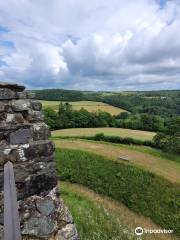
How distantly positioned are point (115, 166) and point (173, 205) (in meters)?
8.64

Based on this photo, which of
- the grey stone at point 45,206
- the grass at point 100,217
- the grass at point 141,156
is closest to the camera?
the grey stone at point 45,206

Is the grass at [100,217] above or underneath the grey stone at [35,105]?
underneath

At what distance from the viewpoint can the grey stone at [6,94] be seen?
394 cm

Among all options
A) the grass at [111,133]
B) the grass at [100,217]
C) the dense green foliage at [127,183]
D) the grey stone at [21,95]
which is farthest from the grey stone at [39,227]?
the grass at [111,133]

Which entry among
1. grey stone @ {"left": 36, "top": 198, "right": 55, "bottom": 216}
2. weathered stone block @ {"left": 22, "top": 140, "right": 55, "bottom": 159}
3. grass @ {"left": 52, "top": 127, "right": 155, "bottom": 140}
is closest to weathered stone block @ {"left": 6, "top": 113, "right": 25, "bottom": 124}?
weathered stone block @ {"left": 22, "top": 140, "right": 55, "bottom": 159}

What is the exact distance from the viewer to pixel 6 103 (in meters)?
4.01

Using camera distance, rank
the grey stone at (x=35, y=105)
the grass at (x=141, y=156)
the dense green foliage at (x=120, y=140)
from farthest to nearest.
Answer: the dense green foliage at (x=120, y=140), the grass at (x=141, y=156), the grey stone at (x=35, y=105)

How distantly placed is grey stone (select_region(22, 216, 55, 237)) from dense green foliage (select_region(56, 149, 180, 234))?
701 inches

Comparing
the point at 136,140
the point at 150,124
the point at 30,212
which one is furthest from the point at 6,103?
the point at 150,124

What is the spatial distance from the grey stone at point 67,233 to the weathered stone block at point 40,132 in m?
1.49

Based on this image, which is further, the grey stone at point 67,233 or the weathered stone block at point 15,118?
the weathered stone block at point 15,118

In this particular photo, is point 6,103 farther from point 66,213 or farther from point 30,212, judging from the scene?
point 66,213

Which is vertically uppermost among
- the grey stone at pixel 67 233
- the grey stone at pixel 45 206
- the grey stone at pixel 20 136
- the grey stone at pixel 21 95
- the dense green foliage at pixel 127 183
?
the grey stone at pixel 21 95

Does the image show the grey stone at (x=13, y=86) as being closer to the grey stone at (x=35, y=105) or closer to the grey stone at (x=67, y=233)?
the grey stone at (x=35, y=105)
